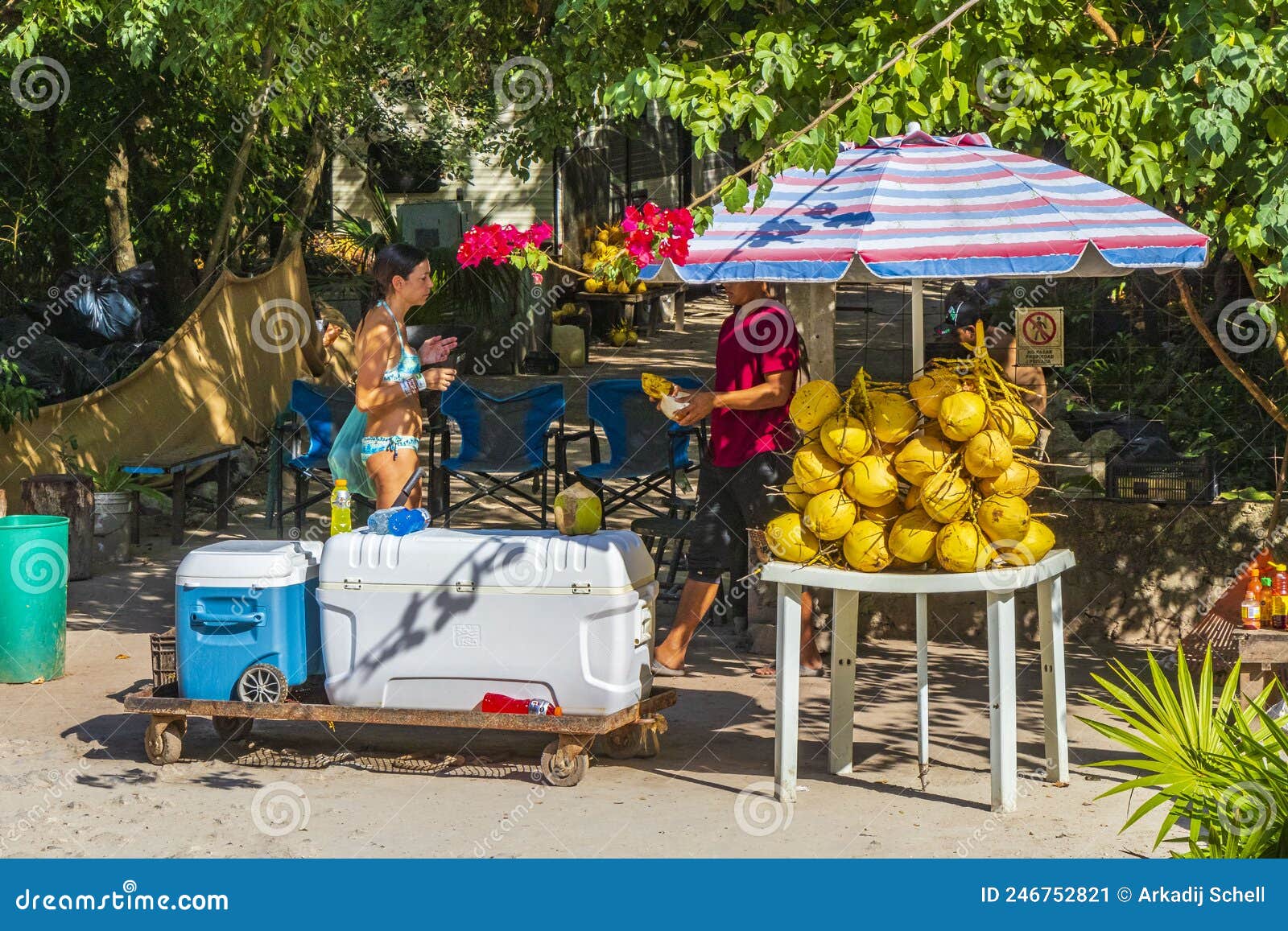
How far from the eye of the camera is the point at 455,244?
2039 centimetres

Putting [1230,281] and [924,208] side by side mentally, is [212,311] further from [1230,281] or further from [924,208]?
[924,208]

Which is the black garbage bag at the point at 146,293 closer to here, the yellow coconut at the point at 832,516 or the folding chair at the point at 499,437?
the folding chair at the point at 499,437

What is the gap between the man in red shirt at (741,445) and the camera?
23.3ft

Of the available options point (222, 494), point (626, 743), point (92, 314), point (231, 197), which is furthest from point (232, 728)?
point (231, 197)

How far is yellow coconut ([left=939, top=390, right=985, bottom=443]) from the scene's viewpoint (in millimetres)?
5387

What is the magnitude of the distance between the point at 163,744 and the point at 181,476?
18.4 feet

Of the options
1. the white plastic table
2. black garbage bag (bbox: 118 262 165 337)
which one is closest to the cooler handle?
the white plastic table

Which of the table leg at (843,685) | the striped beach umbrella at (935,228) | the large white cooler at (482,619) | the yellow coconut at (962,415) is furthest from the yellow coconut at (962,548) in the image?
the large white cooler at (482,619)

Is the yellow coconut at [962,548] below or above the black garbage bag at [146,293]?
below

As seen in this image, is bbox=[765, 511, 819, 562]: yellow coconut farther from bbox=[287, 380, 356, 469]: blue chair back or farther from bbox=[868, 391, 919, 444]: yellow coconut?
bbox=[287, 380, 356, 469]: blue chair back

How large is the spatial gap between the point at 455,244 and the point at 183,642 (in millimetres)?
14626

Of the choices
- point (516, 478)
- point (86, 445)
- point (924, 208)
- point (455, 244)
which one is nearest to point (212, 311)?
point (86, 445)

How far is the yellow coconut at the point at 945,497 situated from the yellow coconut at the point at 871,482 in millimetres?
122

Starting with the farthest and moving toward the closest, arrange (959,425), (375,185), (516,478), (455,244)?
(375,185) < (455,244) < (516,478) < (959,425)
